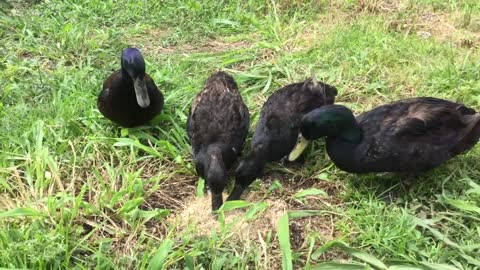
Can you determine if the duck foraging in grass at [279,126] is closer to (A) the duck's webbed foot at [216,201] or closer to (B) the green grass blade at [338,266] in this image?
(A) the duck's webbed foot at [216,201]

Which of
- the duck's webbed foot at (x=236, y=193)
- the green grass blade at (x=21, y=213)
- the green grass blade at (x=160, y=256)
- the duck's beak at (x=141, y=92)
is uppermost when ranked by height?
the duck's beak at (x=141, y=92)

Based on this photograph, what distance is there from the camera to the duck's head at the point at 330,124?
3912 mm

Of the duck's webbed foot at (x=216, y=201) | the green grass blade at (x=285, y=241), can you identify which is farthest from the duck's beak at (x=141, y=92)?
the green grass blade at (x=285, y=241)

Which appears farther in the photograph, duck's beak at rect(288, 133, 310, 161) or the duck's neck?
duck's beak at rect(288, 133, 310, 161)

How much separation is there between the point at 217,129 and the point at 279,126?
19.2 inches

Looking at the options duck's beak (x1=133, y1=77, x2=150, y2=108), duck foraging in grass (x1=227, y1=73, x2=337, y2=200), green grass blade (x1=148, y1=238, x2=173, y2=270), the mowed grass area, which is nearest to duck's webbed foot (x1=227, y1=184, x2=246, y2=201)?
duck foraging in grass (x1=227, y1=73, x2=337, y2=200)

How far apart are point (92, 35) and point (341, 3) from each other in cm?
297

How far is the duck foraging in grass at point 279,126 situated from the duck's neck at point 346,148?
42 cm

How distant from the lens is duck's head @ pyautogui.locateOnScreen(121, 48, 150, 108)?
4383 mm

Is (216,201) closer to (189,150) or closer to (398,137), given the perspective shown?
(189,150)

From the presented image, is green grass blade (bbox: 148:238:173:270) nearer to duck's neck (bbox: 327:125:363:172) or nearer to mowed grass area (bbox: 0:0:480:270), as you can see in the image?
mowed grass area (bbox: 0:0:480:270)

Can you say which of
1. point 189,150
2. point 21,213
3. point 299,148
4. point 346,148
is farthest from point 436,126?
point 21,213

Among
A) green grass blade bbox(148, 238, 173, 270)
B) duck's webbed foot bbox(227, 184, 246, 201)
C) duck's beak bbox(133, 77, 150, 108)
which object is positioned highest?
A: duck's beak bbox(133, 77, 150, 108)

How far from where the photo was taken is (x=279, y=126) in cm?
437
